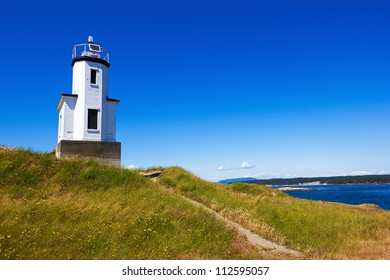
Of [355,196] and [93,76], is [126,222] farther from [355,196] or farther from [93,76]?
[355,196]

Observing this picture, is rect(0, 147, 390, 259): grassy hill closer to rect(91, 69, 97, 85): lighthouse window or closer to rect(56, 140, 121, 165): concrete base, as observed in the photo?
rect(56, 140, 121, 165): concrete base

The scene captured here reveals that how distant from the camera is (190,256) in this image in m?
7.62

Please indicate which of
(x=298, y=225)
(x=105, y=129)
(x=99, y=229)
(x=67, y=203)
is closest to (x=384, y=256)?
(x=298, y=225)

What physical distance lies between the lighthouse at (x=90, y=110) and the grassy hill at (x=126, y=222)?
3.10 m

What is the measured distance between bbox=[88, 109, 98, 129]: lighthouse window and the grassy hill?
14.0 feet

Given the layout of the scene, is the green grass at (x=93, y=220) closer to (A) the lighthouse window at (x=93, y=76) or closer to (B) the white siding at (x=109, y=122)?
(B) the white siding at (x=109, y=122)

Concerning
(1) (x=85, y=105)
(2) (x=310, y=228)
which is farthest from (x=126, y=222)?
(1) (x=85, y=105)

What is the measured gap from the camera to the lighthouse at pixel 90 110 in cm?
1883

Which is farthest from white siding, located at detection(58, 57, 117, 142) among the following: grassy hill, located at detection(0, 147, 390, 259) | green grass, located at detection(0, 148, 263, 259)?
green grass, located at detection(0, 148, 263, 259)

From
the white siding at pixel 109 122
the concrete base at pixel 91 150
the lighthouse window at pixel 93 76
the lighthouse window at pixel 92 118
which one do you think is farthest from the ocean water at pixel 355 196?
the lighthouse window at pixel 93 76

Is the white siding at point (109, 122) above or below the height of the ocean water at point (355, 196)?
above

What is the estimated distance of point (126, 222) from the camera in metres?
9.27

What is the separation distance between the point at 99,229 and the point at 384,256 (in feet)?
30.0
